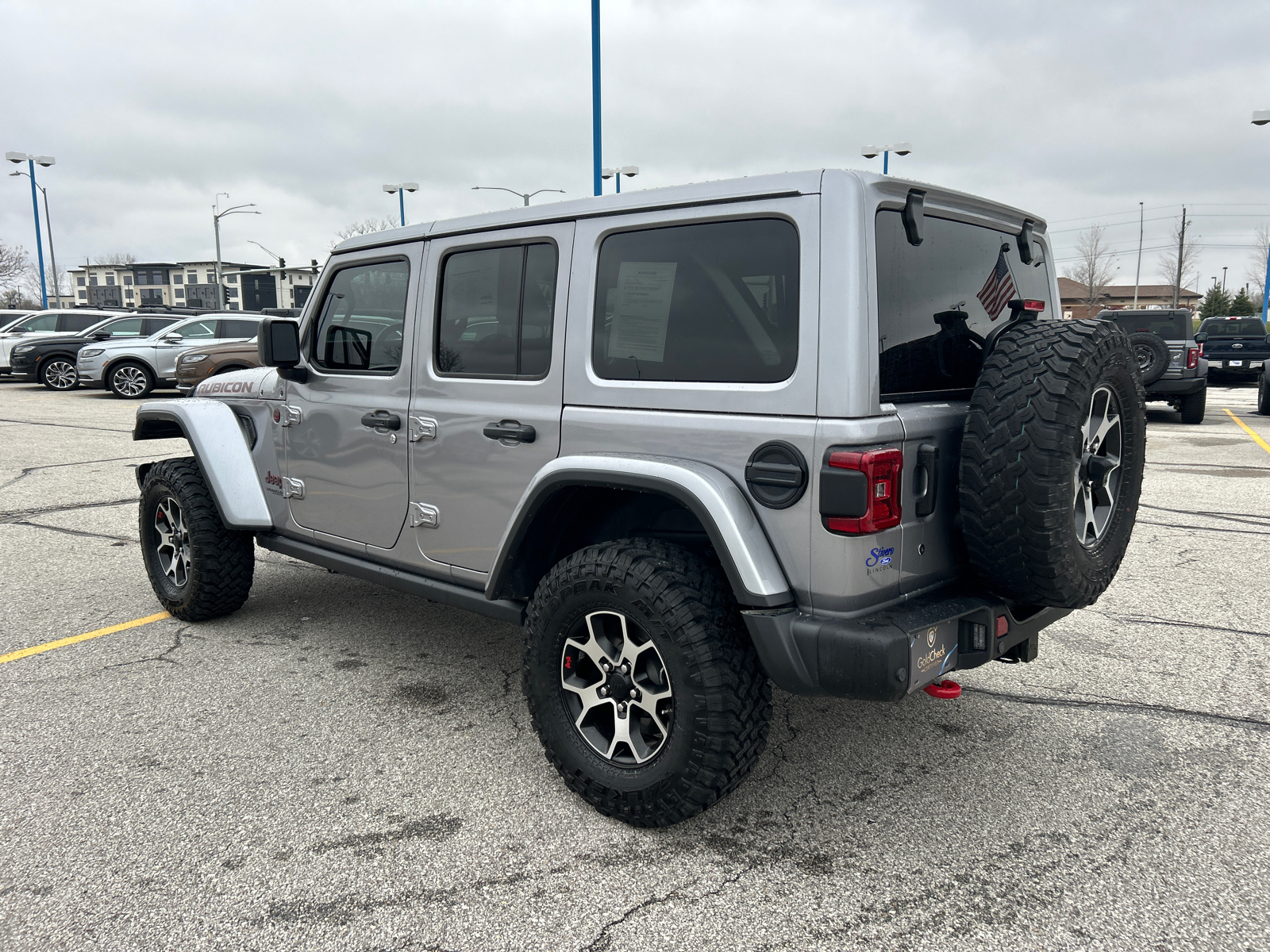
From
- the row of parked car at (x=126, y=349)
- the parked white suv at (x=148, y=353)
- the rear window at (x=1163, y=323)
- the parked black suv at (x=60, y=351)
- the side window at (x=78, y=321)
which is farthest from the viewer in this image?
the side window at (x=78, y=321)

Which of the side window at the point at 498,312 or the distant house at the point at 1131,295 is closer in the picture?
the side window at the point at 498,312

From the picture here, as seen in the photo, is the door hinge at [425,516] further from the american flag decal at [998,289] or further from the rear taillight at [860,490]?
the american flag decal at [998,289]

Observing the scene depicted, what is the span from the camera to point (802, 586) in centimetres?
254

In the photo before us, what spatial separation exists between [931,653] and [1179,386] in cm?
1384

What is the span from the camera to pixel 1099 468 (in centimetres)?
283

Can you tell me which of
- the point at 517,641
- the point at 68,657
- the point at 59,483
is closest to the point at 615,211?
the point at 517,641

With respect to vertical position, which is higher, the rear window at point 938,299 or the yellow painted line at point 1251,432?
the rear window at point 938,299

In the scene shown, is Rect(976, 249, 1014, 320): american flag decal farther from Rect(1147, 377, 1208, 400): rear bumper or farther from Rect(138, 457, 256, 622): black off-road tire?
Rect(1147, 377, 1208, 400): rear bumper

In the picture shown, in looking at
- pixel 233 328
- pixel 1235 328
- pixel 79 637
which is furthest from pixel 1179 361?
pixel 233 328

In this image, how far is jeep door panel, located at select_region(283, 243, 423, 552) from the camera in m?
3.74

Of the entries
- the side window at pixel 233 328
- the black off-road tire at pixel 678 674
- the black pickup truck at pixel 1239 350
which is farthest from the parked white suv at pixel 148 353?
the black pickup truck at pixel 1239 350

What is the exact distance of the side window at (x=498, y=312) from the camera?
10.6 feet

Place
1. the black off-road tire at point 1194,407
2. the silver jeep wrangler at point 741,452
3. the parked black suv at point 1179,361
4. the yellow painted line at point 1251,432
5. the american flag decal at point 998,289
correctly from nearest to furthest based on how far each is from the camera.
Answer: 1. the silver jeep wrangler at point 741,452
2. the american flag decal at point 998,289
3. the yellow painted line at point 1251,432
4. the parked black suv at point 1179,361
5. the black off-road tire at point 1194,407

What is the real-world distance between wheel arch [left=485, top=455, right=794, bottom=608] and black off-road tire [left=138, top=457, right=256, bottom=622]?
204cm
